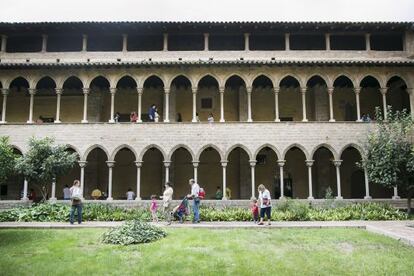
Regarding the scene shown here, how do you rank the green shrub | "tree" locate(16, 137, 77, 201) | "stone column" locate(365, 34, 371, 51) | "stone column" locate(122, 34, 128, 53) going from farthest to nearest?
1. "stone column" locate(122, 34, 128, 53)
2. "stone column" locate(365, 34, 371, 51)
3. "tree" locate(16, 137, 77, 201)
4. the green shrub

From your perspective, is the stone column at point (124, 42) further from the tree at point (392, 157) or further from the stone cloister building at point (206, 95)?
the tree at point (392, 157)

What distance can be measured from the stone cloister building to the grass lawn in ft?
33.3

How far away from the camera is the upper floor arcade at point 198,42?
82.2ft

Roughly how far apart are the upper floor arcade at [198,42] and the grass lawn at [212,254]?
14432 millimetres

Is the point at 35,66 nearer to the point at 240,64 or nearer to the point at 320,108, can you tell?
the point at 240,64

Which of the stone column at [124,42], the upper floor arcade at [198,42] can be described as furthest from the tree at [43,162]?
the stone column at [124,42]

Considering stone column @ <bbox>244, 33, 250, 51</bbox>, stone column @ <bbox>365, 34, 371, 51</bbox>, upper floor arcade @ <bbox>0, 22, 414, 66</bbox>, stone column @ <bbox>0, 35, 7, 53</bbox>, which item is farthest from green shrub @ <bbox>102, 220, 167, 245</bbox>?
stone column @ <bbox>365, 34, 371, 51</bbox>

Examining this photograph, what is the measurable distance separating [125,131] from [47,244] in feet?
41.2

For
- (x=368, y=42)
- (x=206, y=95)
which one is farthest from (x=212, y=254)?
(x=368, y=42)

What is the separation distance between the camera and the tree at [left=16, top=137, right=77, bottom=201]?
65.8 ft

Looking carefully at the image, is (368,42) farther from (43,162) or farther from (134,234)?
(43,162)

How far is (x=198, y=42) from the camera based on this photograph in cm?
2581

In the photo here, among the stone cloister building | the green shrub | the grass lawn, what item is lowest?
the grass lawn

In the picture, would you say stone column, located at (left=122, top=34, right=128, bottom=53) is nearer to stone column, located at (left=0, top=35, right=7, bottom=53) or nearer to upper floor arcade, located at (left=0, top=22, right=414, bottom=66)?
upper floor arcade, located at (left=0, top=22, right=414, bottom=66)
